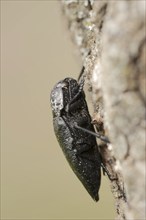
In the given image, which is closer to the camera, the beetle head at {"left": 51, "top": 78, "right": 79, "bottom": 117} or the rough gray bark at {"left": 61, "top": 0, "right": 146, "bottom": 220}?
the rough gray bark at {"left": 61, "top": 0, "right": 146, "bottom": 220}

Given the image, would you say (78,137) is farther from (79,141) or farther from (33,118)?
(33,118)

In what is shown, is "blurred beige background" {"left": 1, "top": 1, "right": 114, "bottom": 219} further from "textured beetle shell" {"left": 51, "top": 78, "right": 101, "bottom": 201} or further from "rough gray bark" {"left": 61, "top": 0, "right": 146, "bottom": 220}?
"rough gray bark" {"left": 61, "top": 0, "right": 146, "bottom": 220}

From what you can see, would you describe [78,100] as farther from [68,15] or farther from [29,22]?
[29,22]

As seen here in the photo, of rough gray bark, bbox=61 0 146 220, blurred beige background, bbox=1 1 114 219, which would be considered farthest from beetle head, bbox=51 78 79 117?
blurred beige background, bbox=1 1 114 219

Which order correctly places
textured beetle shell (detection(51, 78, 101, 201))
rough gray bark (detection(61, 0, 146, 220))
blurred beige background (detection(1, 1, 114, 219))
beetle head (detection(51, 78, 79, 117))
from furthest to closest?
blurred beige background (detection(1, 1, 114, 219)) < beetle head (detection(51, 78, 79, 117)) < textured beetle shell (detection(51, 78, 101, 201)) < rough gray bark (detection(61, 0, 146, 220))

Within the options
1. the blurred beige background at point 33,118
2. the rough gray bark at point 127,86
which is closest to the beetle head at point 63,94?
the rough gray bark at point 127,86

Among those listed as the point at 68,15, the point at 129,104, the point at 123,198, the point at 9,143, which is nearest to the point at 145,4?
the point at 129,104

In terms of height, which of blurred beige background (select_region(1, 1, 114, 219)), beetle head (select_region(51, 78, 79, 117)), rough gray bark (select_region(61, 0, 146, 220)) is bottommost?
rough gray bark (select_region(61, 0, 146, 220))
